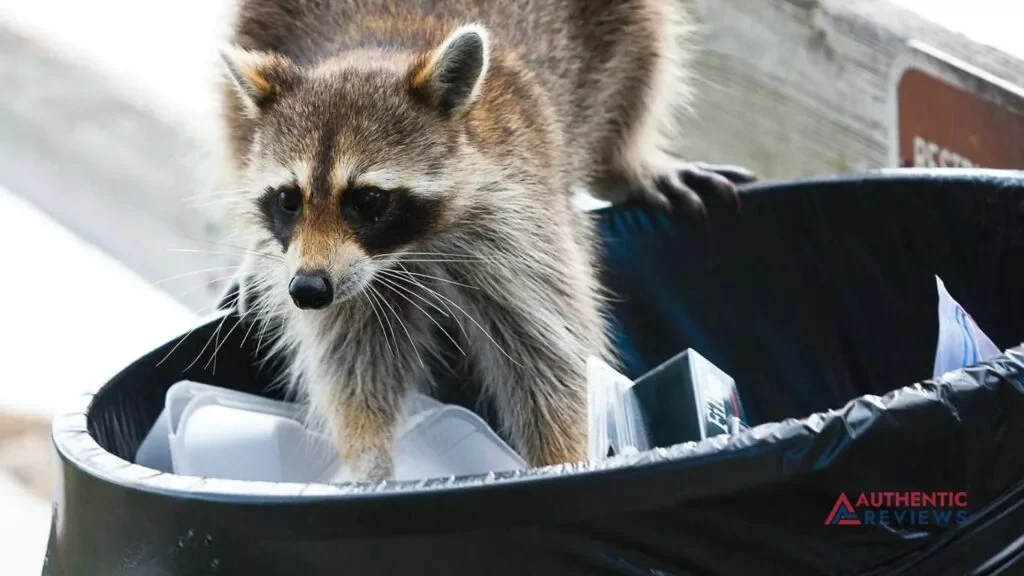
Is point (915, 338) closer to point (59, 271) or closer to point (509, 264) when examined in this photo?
point (509, 264)

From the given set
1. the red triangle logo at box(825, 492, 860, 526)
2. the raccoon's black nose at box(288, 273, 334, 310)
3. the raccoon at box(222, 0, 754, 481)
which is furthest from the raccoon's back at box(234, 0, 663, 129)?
the red triangle logo at box(825, 492, 860, 526)

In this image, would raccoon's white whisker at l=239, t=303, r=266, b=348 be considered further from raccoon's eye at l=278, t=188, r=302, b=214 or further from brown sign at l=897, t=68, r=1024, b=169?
brown sign at l=897, t=68, r=1024, b=169

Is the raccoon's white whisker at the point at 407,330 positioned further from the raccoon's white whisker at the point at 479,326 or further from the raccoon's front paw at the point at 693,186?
the raccoon's front paw at the point at 693,186

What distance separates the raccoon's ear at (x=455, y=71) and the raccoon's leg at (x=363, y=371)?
0.22 metres

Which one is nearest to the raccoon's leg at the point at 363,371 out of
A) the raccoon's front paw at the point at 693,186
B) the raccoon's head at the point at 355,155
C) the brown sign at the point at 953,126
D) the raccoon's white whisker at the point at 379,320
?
the raccoon's white whisker at the point at 379,320

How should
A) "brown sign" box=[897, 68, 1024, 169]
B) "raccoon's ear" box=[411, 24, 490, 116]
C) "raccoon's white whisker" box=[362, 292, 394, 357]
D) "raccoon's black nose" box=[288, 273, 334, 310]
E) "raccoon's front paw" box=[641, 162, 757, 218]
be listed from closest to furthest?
"raccoon's black nose" box=[288, 273, 334, 310] < "raccoon's ear" box=[411, 24, 490, 116] < "raccoon's white whisker" box=[362, 292, 394, 357] < "raccoon's front paw" box=[641, 162, 757, 218] < "brown sign" box=[897, 68, 1024, 169]

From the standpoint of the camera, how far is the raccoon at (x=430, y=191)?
1.07m

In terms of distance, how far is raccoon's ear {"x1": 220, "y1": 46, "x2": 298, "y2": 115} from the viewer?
1.14 metres

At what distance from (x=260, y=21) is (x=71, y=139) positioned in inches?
42.5

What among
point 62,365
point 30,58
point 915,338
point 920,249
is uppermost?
point 920,249

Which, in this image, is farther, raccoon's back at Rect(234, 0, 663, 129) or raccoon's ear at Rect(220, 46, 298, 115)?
raccoon's back at Rect(234, 0, 663, 129)

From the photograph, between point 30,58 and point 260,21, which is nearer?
point 260,21

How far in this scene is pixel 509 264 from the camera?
→ 1212 millimetres

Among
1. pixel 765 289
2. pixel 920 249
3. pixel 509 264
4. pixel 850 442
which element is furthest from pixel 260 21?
pixel 850 442
